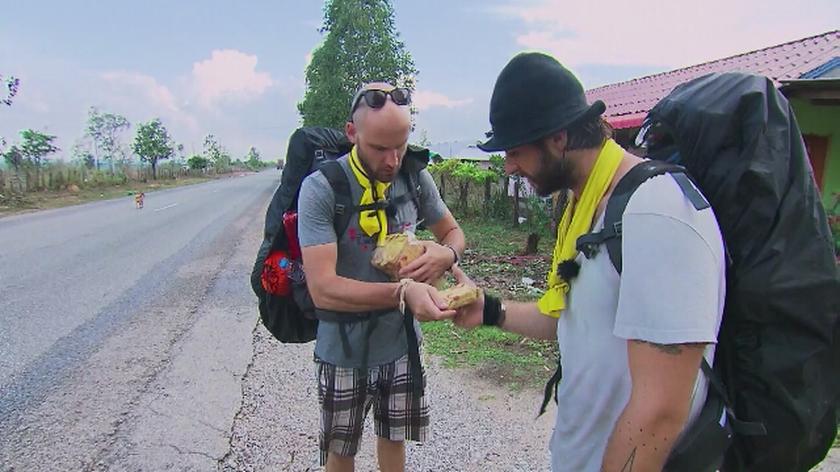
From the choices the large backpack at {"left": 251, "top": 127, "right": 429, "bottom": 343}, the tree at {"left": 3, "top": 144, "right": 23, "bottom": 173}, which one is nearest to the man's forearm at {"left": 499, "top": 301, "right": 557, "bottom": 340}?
the large backpack at {"left": 251, "top": 127, "right": 429, "bottom": 343}

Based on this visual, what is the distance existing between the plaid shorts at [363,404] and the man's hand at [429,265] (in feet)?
1.37

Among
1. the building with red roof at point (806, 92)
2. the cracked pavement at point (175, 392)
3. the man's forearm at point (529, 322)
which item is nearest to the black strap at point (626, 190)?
the man's forearm at point (529, 322)

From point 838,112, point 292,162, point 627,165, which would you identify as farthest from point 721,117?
point 838,112

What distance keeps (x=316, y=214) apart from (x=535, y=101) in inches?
36.6

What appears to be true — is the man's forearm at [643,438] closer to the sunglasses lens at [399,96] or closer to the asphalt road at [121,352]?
the sunglasses lens at [399,96]

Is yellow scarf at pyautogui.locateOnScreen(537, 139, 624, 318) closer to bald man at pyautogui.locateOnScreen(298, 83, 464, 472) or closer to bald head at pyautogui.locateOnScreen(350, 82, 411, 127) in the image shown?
bald man at pyautogui.locateOnScreen(298, 83, 464, 472)

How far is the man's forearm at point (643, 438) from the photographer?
1087 mm

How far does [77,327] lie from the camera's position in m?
5.26

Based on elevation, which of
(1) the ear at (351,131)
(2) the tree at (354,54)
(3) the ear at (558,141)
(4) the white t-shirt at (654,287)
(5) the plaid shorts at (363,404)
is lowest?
(5) the plaid shorts at (363,404)

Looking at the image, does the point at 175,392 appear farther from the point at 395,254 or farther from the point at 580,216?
the point at 580,216

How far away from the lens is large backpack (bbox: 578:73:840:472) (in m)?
1.09

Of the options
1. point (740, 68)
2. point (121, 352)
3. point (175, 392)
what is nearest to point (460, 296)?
point (175, 392)

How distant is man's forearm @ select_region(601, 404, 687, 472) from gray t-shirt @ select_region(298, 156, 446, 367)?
3.49 feet

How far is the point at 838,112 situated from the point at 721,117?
7.75m
